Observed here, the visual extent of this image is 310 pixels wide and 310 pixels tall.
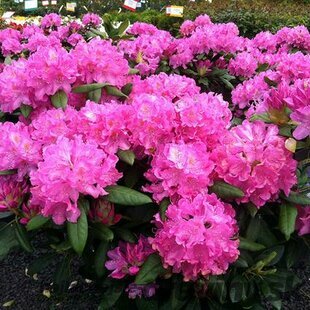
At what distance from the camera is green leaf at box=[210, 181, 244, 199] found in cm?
139

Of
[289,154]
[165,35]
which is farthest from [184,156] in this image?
[165,35]

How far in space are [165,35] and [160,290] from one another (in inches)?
77.6

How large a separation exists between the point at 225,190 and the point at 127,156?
0.30 m

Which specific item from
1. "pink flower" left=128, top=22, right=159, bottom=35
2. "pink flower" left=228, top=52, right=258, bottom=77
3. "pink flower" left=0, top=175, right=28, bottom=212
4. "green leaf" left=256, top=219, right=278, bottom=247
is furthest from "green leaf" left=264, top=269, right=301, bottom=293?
"pink flower" left=128, top=22, right=159, bottom=35

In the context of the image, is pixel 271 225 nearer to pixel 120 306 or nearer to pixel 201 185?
pixel 201 185

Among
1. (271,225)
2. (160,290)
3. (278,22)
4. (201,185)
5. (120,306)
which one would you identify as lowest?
(278,22)

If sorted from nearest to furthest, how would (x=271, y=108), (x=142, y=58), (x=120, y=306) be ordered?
→ (x=271, y=108) < (x=120, y=306) < (x=142, y=58)

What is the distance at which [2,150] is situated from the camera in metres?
1.50

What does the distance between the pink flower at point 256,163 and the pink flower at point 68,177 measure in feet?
1.14

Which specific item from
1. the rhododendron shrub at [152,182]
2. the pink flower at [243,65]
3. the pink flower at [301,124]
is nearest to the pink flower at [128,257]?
the rhododendron shrub at [152,182]

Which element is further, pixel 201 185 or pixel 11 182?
pixel 11 182

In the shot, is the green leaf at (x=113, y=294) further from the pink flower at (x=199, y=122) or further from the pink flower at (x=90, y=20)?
the pink flower at (x=90, y=20)

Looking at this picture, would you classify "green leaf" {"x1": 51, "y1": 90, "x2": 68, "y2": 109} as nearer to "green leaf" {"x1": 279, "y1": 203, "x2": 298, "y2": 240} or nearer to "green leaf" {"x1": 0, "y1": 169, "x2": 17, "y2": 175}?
"green leaf" {"x1": 0, "y1": 169, "x2": 17, "y2": 175}

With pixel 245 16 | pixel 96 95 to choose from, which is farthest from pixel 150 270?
pixel 245 16
